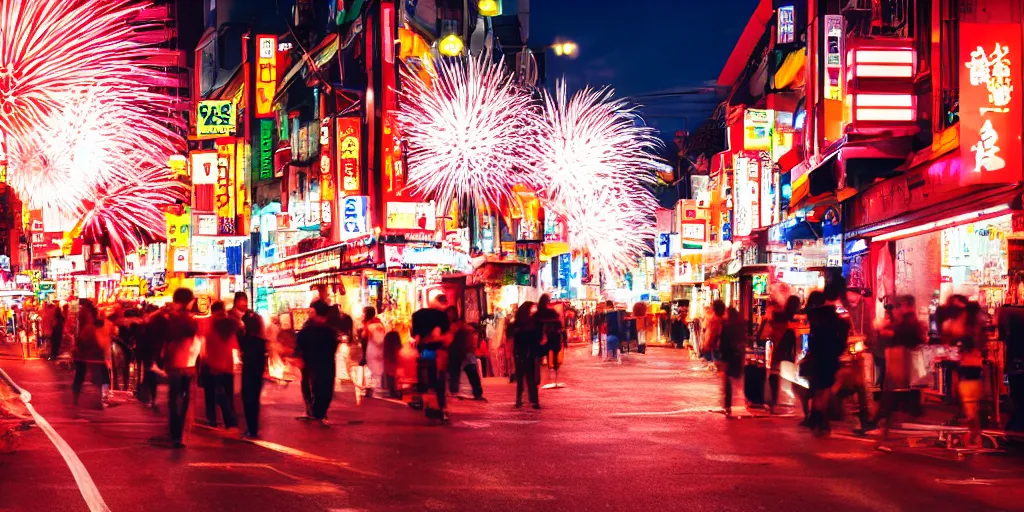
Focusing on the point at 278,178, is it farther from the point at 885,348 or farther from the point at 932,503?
the point at 932,503

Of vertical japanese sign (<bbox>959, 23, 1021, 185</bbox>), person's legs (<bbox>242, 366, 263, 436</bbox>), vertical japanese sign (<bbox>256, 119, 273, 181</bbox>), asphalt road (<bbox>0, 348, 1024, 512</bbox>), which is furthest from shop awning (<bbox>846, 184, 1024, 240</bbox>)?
vertical japanese sign (<bbox>256, 119, 273, 181</bbox>)

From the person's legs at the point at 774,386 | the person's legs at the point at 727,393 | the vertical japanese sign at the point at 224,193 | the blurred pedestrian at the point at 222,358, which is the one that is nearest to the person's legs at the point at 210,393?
the blurred pedestrian at the point at 222,358

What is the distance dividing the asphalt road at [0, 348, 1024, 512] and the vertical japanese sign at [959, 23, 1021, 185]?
4.32 m

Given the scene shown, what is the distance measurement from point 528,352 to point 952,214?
703cm

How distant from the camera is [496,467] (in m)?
10.8

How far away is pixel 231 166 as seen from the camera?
43.5 m

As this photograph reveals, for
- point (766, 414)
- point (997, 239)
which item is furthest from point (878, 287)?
point (766, 414)

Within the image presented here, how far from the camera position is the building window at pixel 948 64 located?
705 inches

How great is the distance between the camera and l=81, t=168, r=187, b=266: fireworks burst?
164 feet

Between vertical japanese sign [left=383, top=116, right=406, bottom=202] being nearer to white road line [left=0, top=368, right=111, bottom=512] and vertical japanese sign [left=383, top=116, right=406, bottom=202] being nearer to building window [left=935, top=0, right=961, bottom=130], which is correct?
white road line [left=0, top=368, right=111, bottom=512]

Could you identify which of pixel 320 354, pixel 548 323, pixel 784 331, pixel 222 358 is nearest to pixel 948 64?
pixel 784 331

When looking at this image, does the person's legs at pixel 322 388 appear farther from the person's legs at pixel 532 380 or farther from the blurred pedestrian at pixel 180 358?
the person's legs at pixel 532 380

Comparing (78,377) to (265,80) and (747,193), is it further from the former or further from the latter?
(265,80)

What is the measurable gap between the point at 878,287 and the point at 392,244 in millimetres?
15652
